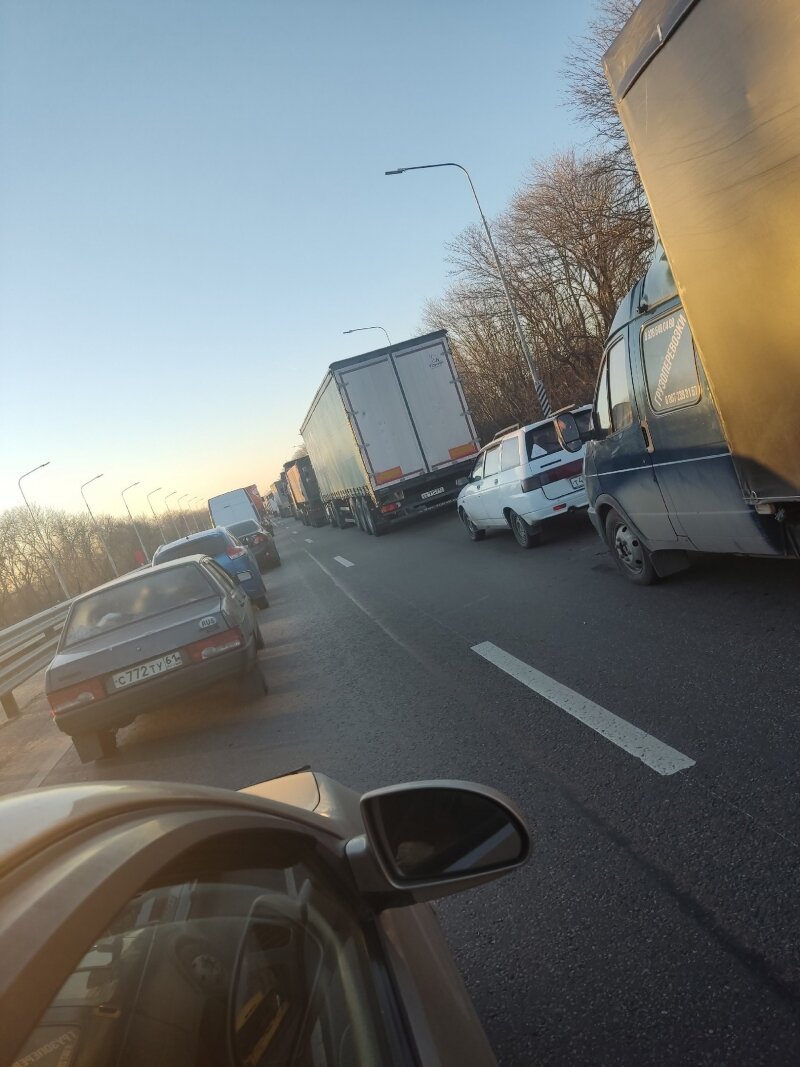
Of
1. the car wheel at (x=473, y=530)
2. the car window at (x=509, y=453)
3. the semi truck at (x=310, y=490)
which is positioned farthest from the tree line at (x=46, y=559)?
the car window at (x=509, y=453)

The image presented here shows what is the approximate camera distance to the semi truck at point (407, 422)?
64.5ft

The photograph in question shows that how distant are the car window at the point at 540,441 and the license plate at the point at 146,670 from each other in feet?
19.4

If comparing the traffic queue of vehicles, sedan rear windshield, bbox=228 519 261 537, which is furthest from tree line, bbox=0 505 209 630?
the traffic queue of vehicles

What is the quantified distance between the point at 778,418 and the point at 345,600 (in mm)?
8686

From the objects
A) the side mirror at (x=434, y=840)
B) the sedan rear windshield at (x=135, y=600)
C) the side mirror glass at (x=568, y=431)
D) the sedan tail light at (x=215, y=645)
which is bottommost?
the sedan tail light at (x=215, y=645)

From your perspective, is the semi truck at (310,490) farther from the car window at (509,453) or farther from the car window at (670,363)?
the car window at (670,363)

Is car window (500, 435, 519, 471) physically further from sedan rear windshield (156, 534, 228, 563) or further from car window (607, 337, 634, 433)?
sedan rear windshield (156, 534, 228, 563)

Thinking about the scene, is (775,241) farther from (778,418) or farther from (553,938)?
(553,938)

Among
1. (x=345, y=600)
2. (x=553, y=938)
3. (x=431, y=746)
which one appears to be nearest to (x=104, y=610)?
(x=431, y=746)

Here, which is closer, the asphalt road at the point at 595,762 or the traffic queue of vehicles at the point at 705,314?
the asphalt road at the point at 595,762

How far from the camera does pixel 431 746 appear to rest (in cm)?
496

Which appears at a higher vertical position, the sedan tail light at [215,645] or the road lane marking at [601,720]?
the sedan tail light at [215,645]

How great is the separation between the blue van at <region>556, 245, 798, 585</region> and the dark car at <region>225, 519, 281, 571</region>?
14.1 m

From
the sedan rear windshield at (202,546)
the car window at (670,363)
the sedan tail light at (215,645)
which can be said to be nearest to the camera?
the car window at (670,363)
